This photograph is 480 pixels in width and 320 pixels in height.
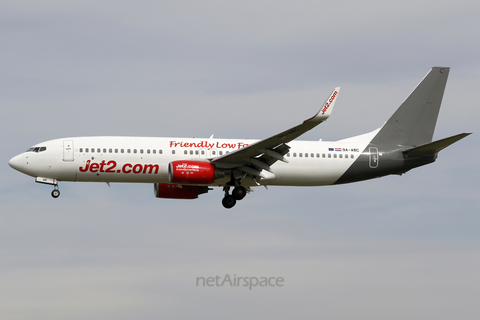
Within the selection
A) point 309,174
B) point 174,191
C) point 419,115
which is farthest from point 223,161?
point 419,115

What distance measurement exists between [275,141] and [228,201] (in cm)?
599

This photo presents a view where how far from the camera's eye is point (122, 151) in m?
38.3

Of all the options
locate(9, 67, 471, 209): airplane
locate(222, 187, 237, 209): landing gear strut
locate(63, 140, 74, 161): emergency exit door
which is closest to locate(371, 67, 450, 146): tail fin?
locate(9, 67, 471, 209): airplane

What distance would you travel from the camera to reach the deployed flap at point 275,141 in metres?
32.3

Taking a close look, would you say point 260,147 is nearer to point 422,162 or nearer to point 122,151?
point 122,151

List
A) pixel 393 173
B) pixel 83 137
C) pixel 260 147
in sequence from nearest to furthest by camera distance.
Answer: pixel 260 147, pixel 83 137, pixel 393 173

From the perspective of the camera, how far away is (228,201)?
40406 millimetres

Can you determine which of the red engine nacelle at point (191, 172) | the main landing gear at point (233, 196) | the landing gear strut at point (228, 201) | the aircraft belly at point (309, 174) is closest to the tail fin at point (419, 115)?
the aircraft belly at point (309, 174)

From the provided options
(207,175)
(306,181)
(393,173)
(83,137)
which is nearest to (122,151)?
(83,137)

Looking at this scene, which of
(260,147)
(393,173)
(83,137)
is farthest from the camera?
(393,173)

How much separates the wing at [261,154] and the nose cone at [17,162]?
36.2 feet

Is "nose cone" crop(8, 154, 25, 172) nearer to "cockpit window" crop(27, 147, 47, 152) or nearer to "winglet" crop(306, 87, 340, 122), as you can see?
"cockpit window" crop(27, 147, 47, 152)

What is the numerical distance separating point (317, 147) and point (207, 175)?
7.42m

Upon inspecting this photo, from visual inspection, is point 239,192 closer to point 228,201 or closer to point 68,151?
point 228,201
